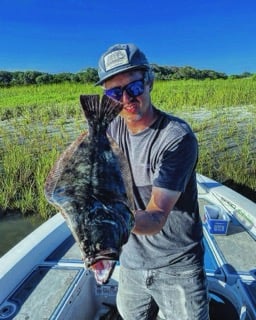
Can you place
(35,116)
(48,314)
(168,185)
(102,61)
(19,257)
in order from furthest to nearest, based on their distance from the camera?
(35,116) → (19,257) → (48,314) → (102,61) → (168,185)

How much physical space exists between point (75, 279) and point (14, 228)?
3297 millimetres

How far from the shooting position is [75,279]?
2816mm

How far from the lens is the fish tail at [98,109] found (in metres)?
1.44

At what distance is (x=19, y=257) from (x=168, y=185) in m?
1.77

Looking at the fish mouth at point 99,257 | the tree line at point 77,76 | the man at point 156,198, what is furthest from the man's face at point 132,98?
the tree line at point 77,76

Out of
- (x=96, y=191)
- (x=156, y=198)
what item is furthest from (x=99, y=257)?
(x=156, y=198)

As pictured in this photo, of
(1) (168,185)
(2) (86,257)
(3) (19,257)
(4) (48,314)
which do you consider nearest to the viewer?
(2) (86,257)

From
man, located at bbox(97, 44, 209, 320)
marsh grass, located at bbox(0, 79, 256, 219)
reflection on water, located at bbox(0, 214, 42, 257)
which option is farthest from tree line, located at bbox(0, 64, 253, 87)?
man, located at bbox(97, 44, 209, 320)

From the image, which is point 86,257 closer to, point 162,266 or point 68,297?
point 162,266

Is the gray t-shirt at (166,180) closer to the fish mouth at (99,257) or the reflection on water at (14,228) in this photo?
the fish mouth at (99,257)

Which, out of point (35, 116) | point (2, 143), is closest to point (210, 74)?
point (35, 116)

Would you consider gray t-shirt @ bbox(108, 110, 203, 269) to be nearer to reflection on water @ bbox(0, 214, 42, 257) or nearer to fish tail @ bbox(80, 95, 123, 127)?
fish tail @ bbox(80, 95, 123, 127)

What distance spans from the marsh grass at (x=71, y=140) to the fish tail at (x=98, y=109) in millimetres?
4539

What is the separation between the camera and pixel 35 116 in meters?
11.7
